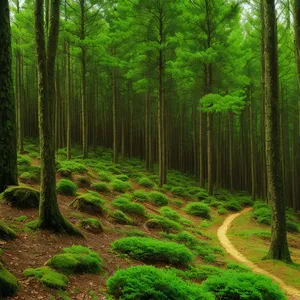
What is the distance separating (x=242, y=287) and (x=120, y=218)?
573 centimetres

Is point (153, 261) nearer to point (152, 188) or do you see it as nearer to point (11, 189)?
point (11, 189)

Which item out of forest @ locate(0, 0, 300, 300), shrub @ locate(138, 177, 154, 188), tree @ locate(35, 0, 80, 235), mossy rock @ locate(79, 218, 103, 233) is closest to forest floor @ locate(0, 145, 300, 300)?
forest @ locate(0, 0, 300, 300)

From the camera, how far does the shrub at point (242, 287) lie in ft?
16.6

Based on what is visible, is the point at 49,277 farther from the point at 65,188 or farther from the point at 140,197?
the point at 140,197

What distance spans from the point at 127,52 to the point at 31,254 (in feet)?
60.6

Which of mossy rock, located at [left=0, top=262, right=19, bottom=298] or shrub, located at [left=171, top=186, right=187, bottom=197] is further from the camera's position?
shrub, located at [left=171, top=186, right=187, bottom=197]

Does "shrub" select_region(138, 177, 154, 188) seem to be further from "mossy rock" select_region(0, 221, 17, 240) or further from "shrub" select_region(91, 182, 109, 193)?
"mossy rock" select_region(0, 221, 17, 240)

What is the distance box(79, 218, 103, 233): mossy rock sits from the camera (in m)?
8.29

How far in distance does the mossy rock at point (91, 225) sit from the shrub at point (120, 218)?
1.66 metres

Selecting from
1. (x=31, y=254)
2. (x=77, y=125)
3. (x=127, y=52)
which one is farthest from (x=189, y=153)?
(x=31, y=254)

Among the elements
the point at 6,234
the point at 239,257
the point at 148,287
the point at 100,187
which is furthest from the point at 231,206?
the point at 148,287

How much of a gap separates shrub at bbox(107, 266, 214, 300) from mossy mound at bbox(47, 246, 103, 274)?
1021 mm

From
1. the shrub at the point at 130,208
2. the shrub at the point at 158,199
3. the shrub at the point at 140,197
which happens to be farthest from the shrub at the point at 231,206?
the shrub at the point at 130,208

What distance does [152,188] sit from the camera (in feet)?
60.4
